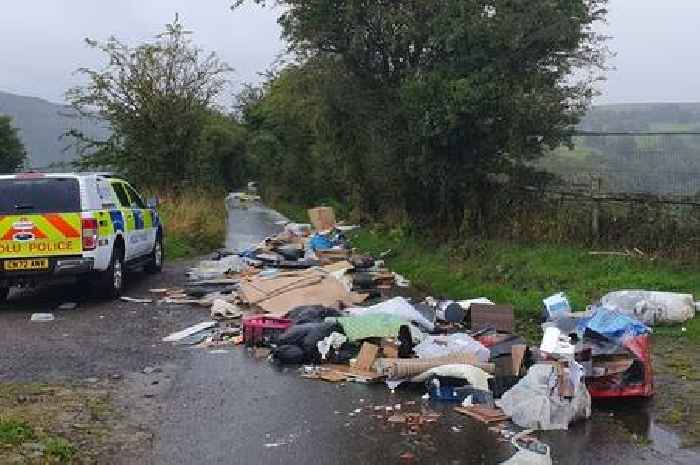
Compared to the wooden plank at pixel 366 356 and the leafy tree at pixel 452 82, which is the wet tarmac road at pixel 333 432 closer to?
the wooden plank at pixel 366 356

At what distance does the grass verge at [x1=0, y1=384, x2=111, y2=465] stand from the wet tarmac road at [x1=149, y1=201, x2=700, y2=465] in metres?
0.53

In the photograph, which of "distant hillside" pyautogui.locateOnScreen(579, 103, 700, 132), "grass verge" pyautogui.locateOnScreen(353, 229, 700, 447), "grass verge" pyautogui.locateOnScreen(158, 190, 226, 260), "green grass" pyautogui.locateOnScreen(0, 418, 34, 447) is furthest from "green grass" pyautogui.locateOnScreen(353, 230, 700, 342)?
"grass verge" pyautogui.locateOnScreen(158, 190, 226, 260)

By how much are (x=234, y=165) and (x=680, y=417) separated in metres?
58.7

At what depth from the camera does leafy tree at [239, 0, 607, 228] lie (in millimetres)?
14484

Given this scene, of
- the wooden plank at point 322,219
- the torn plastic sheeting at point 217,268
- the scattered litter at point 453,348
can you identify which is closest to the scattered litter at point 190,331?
the scattered litter at point 453,348

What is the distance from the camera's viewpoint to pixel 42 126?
6412cm

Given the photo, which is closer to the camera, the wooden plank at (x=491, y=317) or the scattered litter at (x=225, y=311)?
the wooden plank at (x=491, y=317)

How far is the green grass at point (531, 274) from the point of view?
35.9ft

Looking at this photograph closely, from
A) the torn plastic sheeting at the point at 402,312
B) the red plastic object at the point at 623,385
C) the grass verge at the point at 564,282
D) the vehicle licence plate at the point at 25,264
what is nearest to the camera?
the red plastic object at the point at 623,385

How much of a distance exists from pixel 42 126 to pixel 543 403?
64.1 m

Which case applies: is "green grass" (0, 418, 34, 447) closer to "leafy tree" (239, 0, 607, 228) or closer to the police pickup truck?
the police pickup truck

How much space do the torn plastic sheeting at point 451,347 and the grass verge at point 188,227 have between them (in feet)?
40.2

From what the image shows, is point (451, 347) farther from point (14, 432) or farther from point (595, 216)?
point (595, 216)

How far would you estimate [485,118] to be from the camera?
1449 cm
